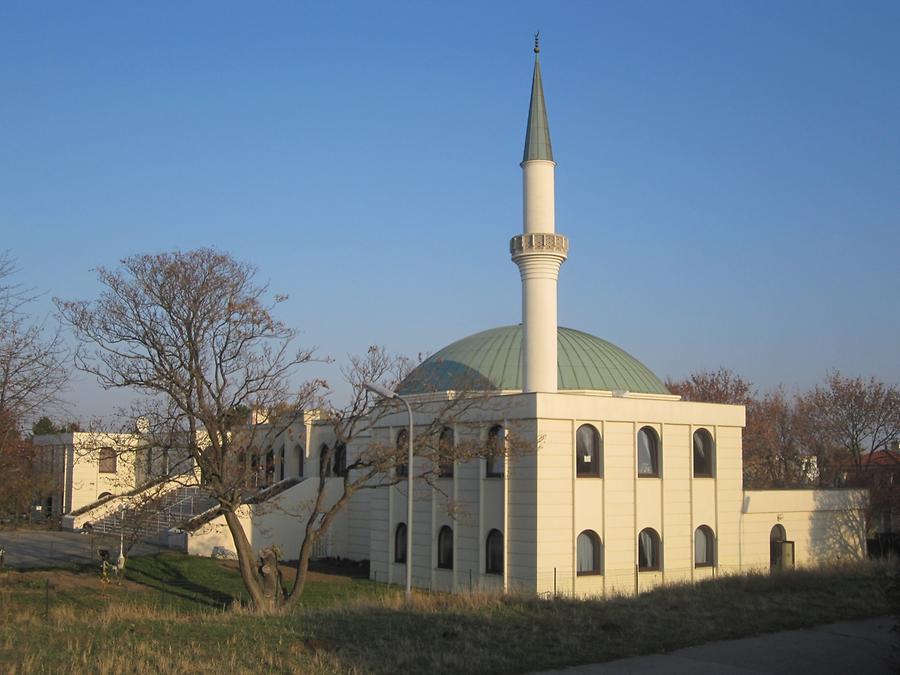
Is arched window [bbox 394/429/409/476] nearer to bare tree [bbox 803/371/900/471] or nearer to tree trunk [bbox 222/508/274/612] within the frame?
tree trunk [bbox 222/508/274/612]

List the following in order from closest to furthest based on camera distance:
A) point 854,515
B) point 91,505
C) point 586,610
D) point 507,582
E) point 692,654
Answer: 1. point 692,654
2. point 586,610
3. point 507,582
4. point 854,515
5. point 91,505

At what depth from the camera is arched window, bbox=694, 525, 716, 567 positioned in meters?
31.0

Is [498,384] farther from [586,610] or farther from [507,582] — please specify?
[586,610]

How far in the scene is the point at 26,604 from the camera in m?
25.9

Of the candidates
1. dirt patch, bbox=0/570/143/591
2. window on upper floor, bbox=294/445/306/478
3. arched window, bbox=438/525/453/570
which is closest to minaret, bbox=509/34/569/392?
arched window, bbox=438/525/453/570

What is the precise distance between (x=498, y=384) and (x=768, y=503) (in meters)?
10.5

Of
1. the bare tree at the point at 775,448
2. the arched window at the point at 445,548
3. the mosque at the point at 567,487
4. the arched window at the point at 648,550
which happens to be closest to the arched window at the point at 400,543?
the mosque at the point at 567,487

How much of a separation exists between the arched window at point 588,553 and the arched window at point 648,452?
9.60 feet

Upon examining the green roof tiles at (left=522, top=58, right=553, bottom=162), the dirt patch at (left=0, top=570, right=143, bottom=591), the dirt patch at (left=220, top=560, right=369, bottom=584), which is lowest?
the dirt patch at (left=220, top=560, right=369, bottom=584)

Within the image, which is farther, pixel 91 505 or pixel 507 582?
pixel 91 505

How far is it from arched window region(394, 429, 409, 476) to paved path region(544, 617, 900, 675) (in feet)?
40.1

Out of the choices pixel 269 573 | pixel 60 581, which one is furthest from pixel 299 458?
pixel 269 573

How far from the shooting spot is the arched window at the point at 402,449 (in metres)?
25.9

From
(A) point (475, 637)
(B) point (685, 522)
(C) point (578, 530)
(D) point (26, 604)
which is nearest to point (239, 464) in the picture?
(D) point (26, 604)
